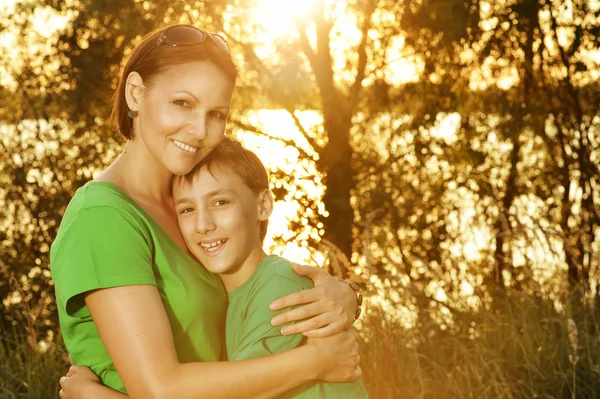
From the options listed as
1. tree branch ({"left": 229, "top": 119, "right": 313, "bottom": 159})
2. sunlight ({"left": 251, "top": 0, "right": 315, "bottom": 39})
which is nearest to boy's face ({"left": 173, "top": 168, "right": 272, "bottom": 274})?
tree branch ({"left": 229, "top": 119, "right": 313, "bottom": 159})

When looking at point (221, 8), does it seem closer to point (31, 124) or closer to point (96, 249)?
point (31, 124)

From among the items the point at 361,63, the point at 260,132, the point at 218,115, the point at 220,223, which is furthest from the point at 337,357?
the point at 361,63

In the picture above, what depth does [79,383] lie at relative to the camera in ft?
8.39

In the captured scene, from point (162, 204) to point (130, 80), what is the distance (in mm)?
371

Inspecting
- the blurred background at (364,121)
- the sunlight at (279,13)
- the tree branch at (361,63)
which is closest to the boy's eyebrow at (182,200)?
the blurred background at (364,121)

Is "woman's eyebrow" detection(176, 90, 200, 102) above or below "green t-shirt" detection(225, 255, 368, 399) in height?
above

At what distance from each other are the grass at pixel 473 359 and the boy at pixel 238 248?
7.24 feet

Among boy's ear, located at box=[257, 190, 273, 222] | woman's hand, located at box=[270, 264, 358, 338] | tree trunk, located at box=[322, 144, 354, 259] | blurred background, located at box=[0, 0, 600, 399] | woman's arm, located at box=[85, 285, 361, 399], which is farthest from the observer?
tree trunk, located at box=[322, 144, 354, 259]

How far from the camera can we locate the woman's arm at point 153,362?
90.7 inches

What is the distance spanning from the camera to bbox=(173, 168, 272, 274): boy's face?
274cm

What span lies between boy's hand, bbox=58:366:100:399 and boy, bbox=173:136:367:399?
0.39m

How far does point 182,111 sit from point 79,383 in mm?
796

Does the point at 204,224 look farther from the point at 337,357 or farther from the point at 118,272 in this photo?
the point at 337,357

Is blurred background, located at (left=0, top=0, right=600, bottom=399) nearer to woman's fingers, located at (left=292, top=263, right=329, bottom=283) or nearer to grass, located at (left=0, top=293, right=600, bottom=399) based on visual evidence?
grass, located at (left=0, top=293, right=600, bottom=399)
